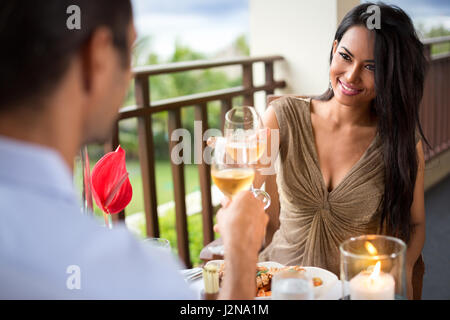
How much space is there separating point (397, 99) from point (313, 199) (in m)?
0.45

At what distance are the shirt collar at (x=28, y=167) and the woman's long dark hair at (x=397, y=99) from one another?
49.3 inches

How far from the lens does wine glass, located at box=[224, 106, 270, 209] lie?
1137 mm

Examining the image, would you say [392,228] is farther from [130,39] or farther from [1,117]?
[1,117]

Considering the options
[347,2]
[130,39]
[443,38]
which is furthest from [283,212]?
[443,38]

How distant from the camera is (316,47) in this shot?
306 cm

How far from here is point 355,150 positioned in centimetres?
189

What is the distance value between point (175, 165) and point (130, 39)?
194cm

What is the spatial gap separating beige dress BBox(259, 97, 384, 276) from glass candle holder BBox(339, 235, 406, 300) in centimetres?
89

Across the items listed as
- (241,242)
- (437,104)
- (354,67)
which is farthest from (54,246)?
(437,104)

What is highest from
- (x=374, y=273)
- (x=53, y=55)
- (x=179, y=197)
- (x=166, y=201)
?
(x=53, y=55)

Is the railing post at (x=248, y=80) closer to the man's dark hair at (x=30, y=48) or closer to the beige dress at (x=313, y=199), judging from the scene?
the beige dress at (x=313, y=199)

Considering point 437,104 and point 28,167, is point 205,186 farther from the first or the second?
point 437,104

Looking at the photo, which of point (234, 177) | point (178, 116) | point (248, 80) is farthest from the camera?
point (248, 80)

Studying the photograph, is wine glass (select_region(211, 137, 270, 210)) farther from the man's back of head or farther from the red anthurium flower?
the man's back of head
